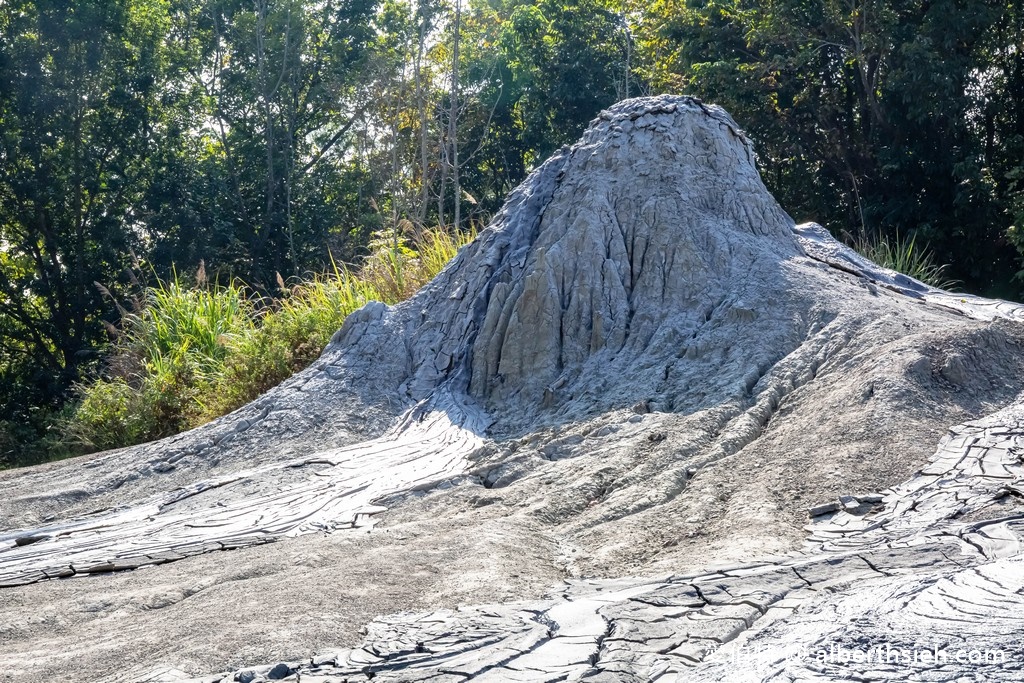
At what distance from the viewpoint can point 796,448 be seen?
4.69m

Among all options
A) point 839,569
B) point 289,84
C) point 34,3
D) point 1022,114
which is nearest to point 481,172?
point 289,84

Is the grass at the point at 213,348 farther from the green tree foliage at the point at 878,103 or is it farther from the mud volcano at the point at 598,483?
the green tree foliage at the point at 878,103

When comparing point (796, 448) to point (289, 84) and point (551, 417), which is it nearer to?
point (551, 417)

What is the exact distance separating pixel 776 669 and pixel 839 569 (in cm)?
80

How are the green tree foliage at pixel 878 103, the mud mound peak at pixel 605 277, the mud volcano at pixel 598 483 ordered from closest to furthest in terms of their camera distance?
1. the mud volcano at pixel 598 483
2. the mud mound peak at pixel 605 277
3. the green tree foliage at pixel 878 103

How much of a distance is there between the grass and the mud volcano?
1701 millimetres

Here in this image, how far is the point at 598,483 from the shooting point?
4.87 metres

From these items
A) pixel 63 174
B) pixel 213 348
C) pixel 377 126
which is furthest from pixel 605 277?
pixel 377 126

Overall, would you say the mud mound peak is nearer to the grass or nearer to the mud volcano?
the mud volcano

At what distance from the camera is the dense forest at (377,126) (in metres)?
13.7

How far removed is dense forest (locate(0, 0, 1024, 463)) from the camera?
1370 cm

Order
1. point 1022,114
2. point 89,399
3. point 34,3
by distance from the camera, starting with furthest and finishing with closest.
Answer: point 34,3
point 1022,114
point 89,399

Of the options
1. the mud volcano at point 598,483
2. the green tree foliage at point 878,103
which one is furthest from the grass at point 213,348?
the green tree foliage at point 878,103

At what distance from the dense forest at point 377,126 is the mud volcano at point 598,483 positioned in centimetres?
469
